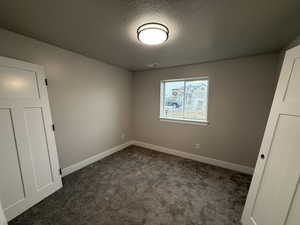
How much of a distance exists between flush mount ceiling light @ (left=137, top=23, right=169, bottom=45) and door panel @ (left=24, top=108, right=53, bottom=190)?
6.14ft

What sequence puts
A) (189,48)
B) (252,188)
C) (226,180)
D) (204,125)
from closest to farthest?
(252,188), (189,48), (226,180), (204,125)

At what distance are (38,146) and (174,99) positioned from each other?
9.75 feet

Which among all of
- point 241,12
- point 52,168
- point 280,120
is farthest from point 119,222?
point 241,12

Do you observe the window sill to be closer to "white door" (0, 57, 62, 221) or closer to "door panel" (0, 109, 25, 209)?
"white door" (0, 57, 62, 221)

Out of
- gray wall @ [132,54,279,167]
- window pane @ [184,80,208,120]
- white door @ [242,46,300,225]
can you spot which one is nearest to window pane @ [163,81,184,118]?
window pane @ [184,80,208,120]

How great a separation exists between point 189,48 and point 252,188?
218 centimetres

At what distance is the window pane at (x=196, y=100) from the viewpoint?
9.55ft

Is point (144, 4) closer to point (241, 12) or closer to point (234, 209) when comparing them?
point (241, 12)

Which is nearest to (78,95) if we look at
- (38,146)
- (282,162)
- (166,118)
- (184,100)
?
(38,146)

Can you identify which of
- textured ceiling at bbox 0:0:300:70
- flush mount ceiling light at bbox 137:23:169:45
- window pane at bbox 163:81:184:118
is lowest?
window pane at bbox 163:81:184:118

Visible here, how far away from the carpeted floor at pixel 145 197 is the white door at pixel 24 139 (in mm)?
236

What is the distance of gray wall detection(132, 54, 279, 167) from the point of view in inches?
88.7

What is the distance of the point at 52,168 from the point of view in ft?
6.26

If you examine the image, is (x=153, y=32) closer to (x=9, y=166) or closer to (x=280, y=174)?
(x=280, y=174)
